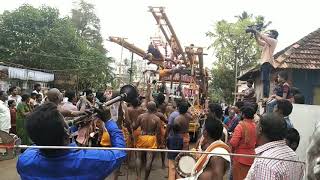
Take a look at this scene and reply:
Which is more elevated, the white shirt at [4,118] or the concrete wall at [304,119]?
the concrete wall at [304,119]

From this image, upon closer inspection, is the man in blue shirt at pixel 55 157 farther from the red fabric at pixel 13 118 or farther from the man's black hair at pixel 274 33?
the red fabric at pixel 13 118

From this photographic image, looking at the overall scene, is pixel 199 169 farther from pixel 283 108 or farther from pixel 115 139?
pixel 283 108

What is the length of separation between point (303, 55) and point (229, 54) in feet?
92.9

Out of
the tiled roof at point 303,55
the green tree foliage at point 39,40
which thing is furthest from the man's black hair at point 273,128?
the green tree foliage at point 39,40

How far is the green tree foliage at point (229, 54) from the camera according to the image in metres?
36.6

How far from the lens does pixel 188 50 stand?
16.2 metres


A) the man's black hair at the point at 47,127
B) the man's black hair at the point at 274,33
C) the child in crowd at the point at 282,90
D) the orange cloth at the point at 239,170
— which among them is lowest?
the orange cloth at the point at 239,170

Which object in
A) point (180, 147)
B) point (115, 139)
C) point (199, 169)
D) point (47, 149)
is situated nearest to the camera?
point (47, 149)

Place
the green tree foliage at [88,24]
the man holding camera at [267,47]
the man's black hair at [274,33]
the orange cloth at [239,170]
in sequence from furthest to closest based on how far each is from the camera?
the green tree foliage at [88,24] → the man's black hair at [274,33] → the man holding camera at [267,47] → the orange cloth at [239,170]

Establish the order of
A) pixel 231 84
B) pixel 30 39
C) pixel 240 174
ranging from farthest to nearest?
1. pixel 231 84
2. pixel 30 39
3. pixel 240 174

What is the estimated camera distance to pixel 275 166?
3.41 meters

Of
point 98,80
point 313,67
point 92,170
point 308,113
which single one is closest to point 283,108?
point 308,113

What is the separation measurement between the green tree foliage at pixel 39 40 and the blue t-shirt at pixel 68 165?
31.5 m

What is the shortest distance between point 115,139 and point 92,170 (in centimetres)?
44
